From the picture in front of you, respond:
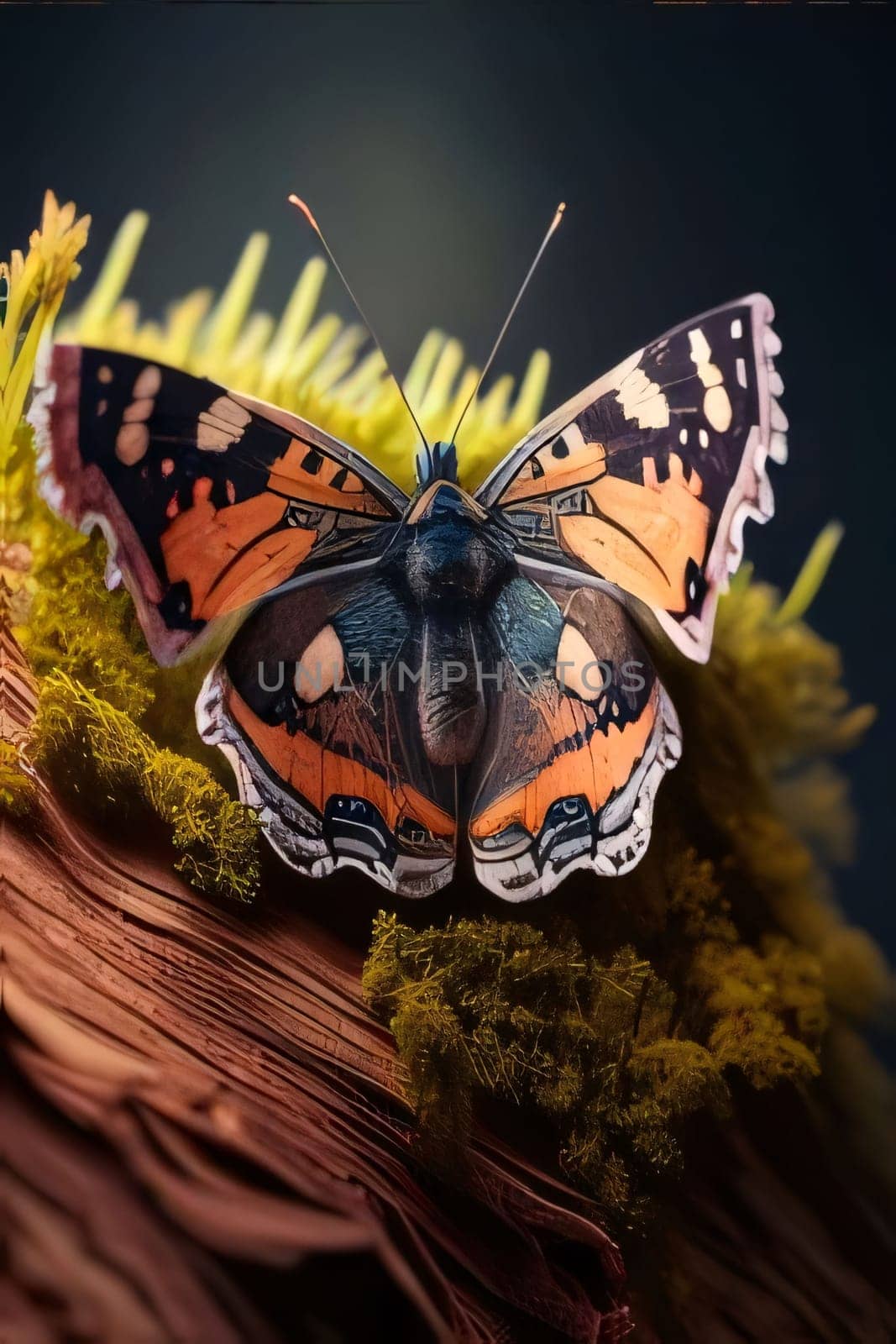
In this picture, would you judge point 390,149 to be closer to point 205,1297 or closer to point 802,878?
point 802,878

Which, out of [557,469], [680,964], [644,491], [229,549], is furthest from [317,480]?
[680,964]

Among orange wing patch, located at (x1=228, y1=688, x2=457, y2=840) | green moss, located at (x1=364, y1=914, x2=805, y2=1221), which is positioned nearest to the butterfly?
orange wing patch, located at (x1=228, y1=688, x2=457, y2=840)

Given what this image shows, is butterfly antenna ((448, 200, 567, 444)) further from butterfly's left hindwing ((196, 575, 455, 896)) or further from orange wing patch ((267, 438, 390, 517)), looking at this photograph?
butterfly's left hindwing ((196, 575, 455, 896))

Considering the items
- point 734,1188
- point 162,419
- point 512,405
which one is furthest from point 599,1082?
point 162,419

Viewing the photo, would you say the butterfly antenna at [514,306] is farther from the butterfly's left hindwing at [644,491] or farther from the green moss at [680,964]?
the green moss at [680,964]

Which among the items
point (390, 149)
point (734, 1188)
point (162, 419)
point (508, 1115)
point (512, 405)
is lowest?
point (508, 1115)

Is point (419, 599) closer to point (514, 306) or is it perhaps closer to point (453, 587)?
point (453, 587)
